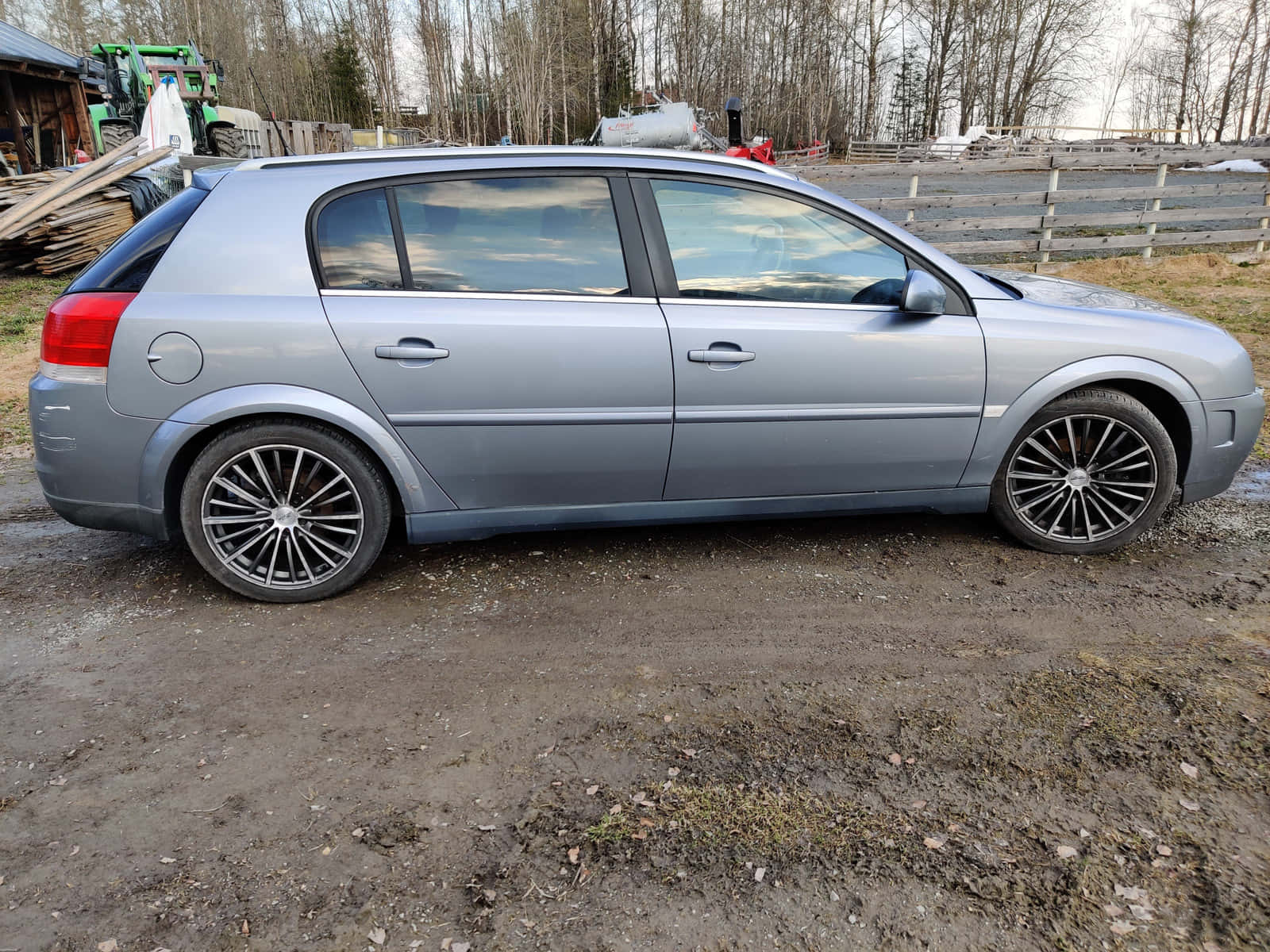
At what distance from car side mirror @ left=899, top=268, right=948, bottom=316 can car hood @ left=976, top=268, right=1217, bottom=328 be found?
25.1 inches

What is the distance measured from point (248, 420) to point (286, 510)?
39cm

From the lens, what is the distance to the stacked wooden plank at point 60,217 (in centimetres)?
1148

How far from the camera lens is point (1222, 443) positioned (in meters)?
4.09

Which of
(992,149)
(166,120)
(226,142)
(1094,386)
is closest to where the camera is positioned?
(1094,386)

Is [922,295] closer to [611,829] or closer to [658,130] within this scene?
[611,829]

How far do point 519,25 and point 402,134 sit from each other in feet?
37.0

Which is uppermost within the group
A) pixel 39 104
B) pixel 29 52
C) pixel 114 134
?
pixel 29 52

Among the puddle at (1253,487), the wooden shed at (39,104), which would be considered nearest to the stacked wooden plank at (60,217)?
the wooden shed at (39,104)

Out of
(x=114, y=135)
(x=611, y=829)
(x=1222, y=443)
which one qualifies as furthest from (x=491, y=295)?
(x=114, y=135)

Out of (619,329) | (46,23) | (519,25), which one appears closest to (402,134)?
(519,25)

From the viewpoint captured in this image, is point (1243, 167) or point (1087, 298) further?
point (1243, 167)

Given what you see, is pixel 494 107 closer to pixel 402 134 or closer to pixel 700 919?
pixel 402 134

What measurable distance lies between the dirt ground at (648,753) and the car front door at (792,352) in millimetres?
529

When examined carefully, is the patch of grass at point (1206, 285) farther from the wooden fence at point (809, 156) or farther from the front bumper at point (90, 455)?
the wooden fence at point (809, 156)
